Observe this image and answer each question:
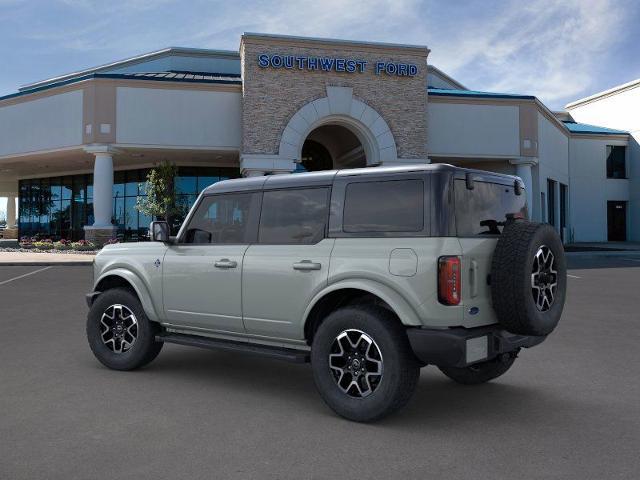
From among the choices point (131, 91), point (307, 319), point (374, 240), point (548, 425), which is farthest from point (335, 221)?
point (131, 91)

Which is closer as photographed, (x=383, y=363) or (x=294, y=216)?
(x=383, y=363)

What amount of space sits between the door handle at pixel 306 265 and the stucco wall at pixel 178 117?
25.1 m

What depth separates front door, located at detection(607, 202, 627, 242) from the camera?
144 ft

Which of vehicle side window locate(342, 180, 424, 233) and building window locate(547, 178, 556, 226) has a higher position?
building window locate(547, 178, 556, 226)

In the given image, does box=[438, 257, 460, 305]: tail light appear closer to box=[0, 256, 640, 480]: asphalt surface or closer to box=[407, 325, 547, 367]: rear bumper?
box=[407, 325, 547, 367]: rear bumper

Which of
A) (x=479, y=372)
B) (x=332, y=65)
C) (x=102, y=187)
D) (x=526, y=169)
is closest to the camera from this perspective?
(x=479, y=372)

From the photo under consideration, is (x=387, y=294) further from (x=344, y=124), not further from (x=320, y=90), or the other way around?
(x=344, y=124)

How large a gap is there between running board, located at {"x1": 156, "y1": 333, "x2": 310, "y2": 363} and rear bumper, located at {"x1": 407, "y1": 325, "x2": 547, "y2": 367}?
108cm

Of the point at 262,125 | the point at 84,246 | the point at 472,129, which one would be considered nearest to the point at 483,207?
the point at 262,125

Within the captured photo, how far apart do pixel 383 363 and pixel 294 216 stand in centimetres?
156

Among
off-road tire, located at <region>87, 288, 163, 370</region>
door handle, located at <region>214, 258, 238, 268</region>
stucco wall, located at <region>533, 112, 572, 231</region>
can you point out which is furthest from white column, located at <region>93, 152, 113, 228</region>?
door handle, located at <region>214, 258, 238, 268</region>

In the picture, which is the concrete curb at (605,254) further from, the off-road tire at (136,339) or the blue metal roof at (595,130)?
the off-road tire at (136,339)

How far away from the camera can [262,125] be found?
2784 centimetres

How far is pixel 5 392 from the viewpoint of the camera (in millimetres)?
5281
